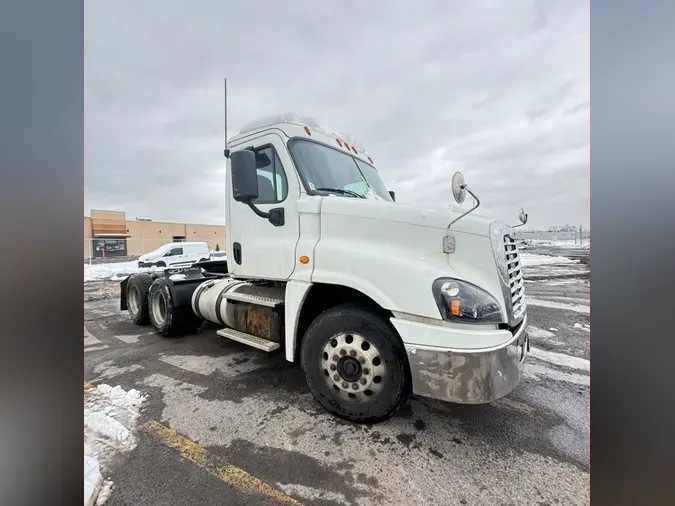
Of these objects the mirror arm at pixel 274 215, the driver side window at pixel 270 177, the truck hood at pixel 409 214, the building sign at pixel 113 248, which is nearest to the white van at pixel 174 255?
the building sign at pixel 113 248

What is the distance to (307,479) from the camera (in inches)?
78.4

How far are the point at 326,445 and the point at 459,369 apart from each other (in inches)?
48.7

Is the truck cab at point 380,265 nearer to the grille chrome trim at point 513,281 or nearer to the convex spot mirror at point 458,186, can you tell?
the grille chrome trim at point 513,281

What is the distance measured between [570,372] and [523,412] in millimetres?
1575

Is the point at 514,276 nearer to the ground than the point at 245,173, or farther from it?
nearer to the ground

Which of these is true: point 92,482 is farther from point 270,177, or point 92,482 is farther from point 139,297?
point 139,297

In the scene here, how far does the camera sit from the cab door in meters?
3.09

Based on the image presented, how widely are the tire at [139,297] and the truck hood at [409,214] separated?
5.14 meters

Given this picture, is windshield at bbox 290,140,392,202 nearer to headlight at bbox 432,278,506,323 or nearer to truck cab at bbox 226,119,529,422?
truck cab at bbox 226,119,529,422

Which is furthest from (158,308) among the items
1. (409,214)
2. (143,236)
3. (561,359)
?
(143,236)

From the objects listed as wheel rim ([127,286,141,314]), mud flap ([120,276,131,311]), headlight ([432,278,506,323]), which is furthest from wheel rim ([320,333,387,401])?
mud flap ([120,276,131,311])

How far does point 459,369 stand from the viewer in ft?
7.02

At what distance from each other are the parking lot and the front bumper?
0.52 metres
